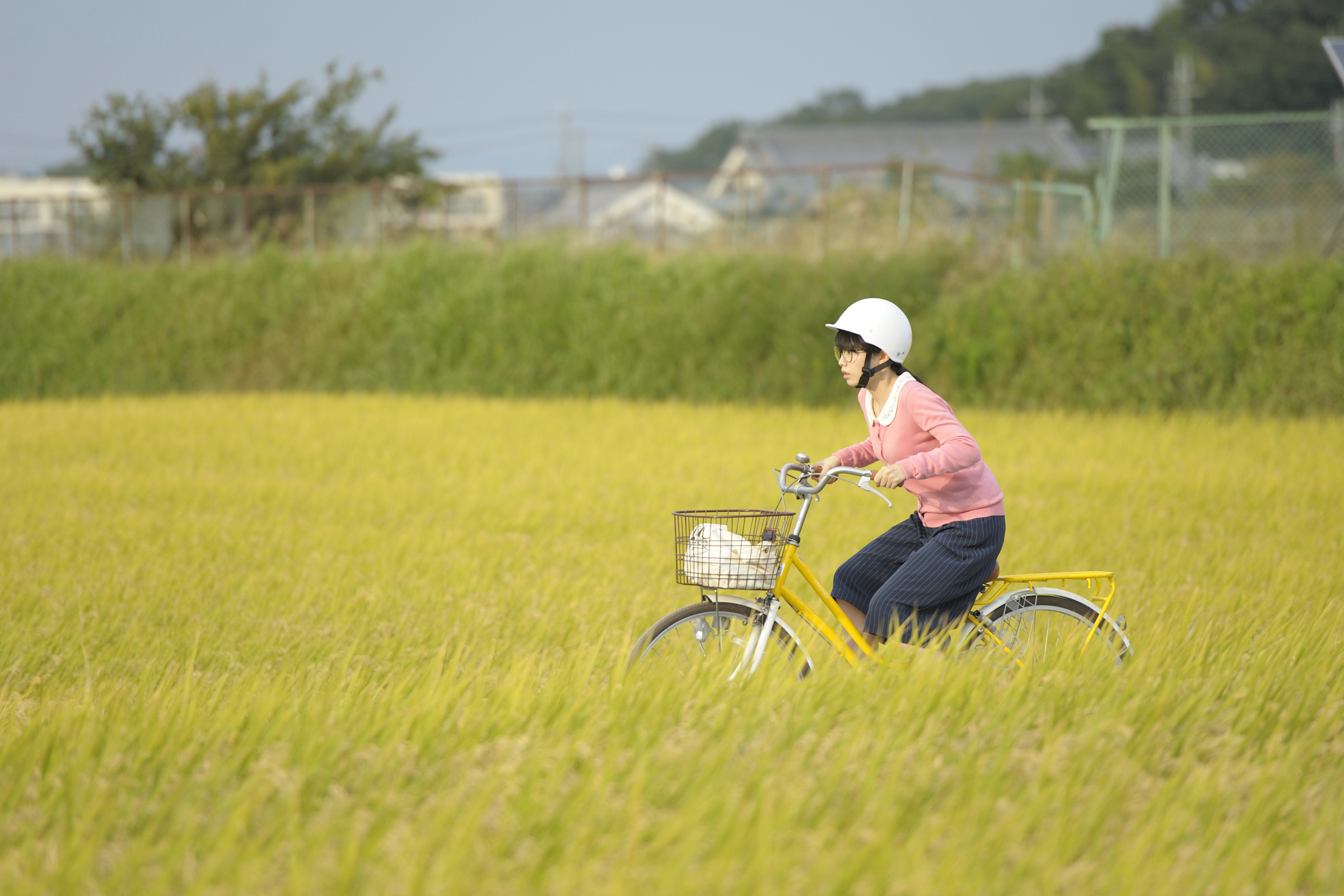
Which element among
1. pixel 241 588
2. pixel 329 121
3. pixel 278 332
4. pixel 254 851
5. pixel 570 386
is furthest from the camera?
pixel 329 121

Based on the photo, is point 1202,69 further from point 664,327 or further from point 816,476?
point 816,476

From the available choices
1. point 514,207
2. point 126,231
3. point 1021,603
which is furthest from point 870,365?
point 126,231

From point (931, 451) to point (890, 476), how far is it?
0.27 m

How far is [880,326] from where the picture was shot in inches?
153

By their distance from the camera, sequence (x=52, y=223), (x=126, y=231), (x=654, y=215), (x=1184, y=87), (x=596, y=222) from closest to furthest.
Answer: (x=596, y=222) < (x=126, y=231) < (x=52, y=223) < (x=654, y=215) < (x=1184, y=87)

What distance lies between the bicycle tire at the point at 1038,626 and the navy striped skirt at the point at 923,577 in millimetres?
117

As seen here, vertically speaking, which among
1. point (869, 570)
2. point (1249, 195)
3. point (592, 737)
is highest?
point (1249, 195)

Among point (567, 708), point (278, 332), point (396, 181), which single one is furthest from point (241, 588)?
point (396, 181)

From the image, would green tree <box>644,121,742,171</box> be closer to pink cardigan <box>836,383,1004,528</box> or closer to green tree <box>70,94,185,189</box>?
green tree <box>70,94,185,189</box>

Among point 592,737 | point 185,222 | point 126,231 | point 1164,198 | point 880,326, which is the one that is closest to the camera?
point 592,737

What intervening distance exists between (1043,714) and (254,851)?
209 cm

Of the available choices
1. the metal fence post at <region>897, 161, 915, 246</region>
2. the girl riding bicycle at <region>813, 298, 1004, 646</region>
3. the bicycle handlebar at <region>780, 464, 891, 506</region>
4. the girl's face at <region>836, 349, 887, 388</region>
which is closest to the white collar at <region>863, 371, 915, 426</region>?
the girl riding bicycle at <region>813, 298, 1004, 646</region>

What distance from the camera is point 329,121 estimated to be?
2870cm

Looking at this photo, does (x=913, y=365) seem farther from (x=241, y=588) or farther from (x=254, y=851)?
(x=254, y=851)
